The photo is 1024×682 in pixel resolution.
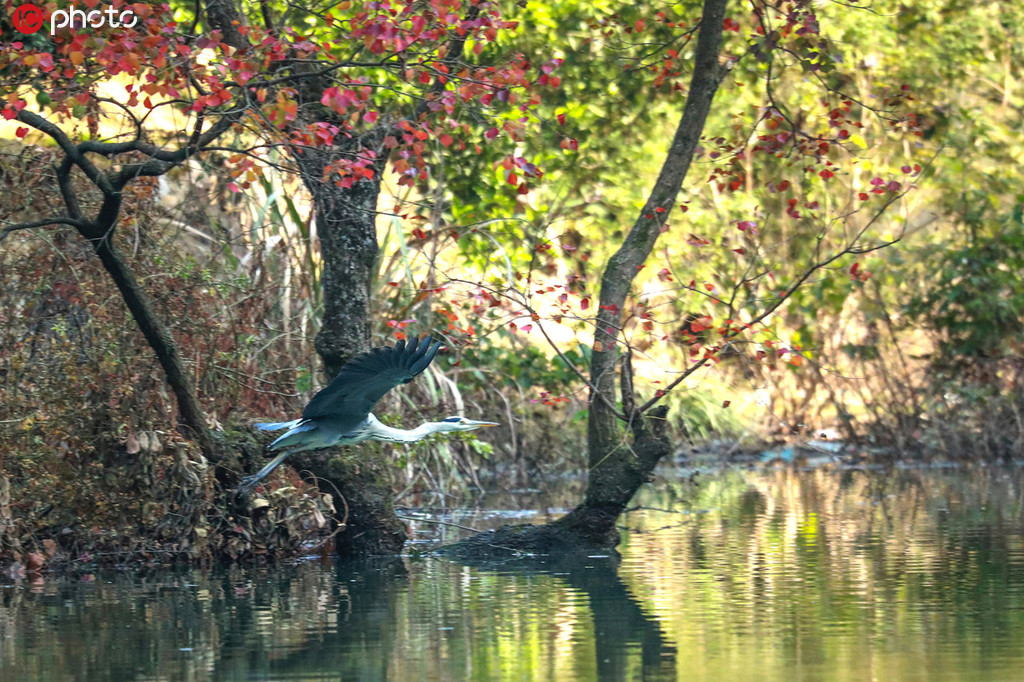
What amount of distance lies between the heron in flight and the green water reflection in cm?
89

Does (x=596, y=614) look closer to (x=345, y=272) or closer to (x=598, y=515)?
(x=598, y=515)

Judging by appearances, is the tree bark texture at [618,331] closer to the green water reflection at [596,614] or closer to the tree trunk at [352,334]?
the green water reflection at [596,614]

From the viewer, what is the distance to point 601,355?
9.57 m

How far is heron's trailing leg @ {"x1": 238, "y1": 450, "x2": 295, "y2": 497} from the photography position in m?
8.94

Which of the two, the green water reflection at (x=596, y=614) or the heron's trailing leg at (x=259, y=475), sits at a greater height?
the heron's trailing leg at (x=259, y=475)

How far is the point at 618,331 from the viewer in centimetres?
917

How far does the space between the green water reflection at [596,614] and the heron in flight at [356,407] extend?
0.89 meters

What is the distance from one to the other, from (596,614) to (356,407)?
7.42 ft

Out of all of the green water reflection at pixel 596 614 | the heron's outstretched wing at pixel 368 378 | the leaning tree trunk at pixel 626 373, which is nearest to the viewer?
the green water reflection at pixel 596 614

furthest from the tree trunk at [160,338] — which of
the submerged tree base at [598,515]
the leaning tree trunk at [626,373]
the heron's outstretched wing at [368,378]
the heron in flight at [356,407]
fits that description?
the leaning tree trunk at [626,373]

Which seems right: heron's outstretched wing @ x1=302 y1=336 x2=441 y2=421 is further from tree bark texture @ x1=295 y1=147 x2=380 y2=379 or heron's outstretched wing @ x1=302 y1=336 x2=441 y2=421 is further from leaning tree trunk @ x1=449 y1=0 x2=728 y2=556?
leaning tree trunk @ x1=449 y1=0 x2=728 y2=556

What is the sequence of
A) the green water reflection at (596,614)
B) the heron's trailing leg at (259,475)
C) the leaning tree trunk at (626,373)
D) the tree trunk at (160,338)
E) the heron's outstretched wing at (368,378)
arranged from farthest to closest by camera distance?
the leaning tree trunk at (626,373) < the heron's trailing leg at (259,475) < the tree trunk at (160,338) < the heron's outstretched wing at (368,378) < the green water reflection at (596,614)

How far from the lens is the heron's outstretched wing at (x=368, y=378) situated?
25.7 ft

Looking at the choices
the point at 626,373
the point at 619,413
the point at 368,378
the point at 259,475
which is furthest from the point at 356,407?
the point at 626,373
